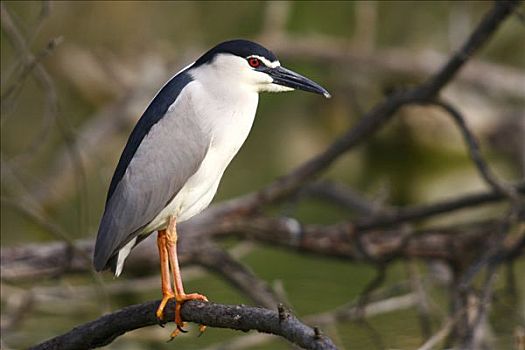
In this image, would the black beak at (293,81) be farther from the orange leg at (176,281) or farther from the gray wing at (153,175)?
the orange leg at (176,281)

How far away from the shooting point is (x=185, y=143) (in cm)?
333

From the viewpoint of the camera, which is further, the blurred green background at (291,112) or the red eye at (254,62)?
the blurred green background at (291,112)

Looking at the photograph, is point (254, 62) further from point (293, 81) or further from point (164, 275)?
point (164, 275)

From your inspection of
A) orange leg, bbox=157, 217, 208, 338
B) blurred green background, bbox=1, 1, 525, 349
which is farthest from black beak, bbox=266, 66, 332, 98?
blurred green background, bbox=1, 1, 525, 349

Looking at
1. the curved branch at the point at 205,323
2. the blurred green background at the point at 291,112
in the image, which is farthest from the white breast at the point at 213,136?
the blurred green background at the point at 291,112

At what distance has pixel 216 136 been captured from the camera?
130 inches

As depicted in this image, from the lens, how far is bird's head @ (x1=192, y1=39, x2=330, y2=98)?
336 cm

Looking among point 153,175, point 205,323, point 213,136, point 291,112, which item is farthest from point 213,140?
point 291,112

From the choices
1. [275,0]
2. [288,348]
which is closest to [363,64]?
[275,0]

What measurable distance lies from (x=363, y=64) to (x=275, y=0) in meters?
1.02

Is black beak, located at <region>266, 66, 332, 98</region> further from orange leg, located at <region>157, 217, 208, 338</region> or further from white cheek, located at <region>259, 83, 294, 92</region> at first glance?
orange leg, located at <region>157, 217, 208, 338</region>

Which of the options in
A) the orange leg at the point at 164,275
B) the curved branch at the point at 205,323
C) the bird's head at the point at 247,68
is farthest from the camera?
the bird's head at the point at 247,68

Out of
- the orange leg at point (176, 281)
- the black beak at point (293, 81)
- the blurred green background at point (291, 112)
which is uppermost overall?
the blurred green background at point (291, 112)

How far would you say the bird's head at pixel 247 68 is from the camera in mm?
3361
